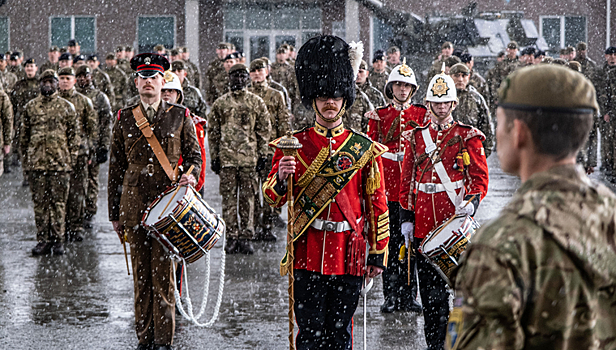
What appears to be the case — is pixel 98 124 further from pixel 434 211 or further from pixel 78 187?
pixel 434 211

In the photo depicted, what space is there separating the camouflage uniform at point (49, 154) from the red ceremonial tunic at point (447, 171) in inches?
187

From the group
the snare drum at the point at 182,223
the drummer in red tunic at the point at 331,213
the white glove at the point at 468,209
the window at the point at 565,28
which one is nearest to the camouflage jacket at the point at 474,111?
the white glove at the point at 468,209

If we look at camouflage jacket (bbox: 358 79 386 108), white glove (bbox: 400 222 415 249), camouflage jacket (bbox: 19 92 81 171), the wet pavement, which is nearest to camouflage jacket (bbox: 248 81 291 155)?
the wet pavement

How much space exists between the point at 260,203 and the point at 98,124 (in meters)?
2.40

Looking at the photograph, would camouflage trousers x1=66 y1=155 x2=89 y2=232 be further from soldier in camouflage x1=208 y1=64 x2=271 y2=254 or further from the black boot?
soldier in camouflage x1=208 y1=64 x2=271 y2=254

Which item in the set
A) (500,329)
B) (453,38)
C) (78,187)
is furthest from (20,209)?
(453,38)

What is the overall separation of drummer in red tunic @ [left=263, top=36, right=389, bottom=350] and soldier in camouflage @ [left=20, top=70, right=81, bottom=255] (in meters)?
5.20

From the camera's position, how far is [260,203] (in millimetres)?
10148

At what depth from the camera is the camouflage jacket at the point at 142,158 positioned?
18.2 ft

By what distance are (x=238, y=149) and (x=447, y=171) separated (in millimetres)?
3885

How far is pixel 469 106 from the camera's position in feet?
34.4

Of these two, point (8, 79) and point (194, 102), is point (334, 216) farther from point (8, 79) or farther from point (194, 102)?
point (8, 79)

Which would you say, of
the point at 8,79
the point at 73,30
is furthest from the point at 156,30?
the point at 8,79

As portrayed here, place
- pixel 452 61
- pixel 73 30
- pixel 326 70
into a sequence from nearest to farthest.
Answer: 1. pixel 326 70
2. pixel 452 61
3. pixel 73 30
